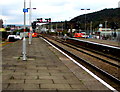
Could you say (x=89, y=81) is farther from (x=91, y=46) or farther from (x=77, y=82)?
(x=91, y=46)

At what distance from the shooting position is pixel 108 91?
580cm

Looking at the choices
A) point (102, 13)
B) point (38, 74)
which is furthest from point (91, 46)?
point (102, 13)

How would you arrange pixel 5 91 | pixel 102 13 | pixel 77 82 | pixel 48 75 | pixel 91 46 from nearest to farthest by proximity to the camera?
1. pixel 5 91
2. pixel 77 82
3. pixel 48 75
4. pixel 91 46
5. pixel 102 13

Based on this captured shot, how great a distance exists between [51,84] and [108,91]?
1.70 meters

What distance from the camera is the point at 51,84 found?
20.8 feet

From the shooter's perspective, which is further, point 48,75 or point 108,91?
point 48,75

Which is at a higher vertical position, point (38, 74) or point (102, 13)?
point (102, 13)

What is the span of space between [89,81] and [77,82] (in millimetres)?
477

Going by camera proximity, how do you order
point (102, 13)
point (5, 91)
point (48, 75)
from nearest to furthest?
point (5, 91), point (48, 75), point (102, 13)

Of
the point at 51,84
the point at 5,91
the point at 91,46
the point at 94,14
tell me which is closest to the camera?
the point at 5,91

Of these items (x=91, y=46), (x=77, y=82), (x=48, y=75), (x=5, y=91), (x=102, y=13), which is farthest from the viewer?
(x=102, y=13)

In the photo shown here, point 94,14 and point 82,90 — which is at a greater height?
point 94,14

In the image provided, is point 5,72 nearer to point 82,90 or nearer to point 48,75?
point 48,75

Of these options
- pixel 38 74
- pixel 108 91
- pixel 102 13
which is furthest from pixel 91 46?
pixel 102 13
